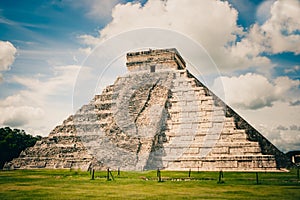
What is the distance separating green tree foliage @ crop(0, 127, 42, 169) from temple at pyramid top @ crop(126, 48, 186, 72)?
1403 centimetres

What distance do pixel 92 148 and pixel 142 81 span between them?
10.2 m

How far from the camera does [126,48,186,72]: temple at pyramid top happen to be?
37500mm

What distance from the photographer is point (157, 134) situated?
2875 cm

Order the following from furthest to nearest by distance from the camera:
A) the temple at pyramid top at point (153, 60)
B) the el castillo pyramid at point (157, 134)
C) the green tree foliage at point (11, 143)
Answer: the temple at pyramid top at point (153, 60), the green tree foliage at point (11, 143), the el castillo pyramid at point (157, 134)

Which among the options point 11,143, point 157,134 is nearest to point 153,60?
point 157,134

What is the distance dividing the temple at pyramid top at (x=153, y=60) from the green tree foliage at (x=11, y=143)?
1403 cm

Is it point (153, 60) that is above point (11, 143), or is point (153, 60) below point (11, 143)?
above

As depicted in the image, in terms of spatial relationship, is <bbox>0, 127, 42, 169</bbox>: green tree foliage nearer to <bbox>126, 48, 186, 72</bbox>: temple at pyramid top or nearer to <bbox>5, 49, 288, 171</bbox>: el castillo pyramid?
<bbox>5, 49, 288, 171</bbox>: el castillo pyramid

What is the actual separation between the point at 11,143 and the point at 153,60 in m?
17.0

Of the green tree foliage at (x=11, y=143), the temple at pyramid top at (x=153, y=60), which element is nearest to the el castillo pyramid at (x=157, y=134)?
the temple at pyramid top at (x=153, y=60)

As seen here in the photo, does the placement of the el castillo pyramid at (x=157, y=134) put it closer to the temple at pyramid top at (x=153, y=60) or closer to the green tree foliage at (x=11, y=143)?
the temple at pyramid top at (x=153, y=60)

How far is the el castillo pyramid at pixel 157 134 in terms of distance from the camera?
25750mm

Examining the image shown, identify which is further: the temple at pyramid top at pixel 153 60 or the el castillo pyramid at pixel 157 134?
the temple at pyramid top at pixel 153 60

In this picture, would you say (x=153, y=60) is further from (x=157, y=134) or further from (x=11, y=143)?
(x=11, y=143)
